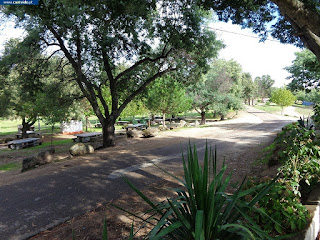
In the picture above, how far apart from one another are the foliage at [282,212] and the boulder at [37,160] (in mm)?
8681

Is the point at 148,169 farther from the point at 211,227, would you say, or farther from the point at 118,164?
the point at 211,227

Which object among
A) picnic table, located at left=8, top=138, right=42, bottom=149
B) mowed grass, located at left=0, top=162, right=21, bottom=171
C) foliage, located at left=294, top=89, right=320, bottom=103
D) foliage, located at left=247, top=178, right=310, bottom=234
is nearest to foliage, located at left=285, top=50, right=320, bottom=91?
foliage, located at left=294, top=89, right=320, bottom=103

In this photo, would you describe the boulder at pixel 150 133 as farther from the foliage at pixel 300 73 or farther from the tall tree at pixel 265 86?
the tall tree at pixel 265 86

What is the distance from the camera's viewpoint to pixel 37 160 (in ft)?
28.0

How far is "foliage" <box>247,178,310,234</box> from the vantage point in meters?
2.08

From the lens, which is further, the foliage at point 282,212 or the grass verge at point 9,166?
the grass verge at point 9,166

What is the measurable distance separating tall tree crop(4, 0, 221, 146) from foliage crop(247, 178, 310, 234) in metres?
6.91

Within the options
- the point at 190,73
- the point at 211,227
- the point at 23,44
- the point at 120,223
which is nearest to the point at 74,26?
the point at 23,44

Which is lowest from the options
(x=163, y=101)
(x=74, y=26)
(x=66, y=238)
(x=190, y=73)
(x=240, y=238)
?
(x=66, y=238)

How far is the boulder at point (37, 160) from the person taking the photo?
8.16m

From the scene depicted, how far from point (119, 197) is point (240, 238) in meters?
3.07

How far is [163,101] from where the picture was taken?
2005 centimetres

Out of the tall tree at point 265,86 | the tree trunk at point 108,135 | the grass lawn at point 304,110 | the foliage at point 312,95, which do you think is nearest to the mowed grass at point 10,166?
the tree trunk at point 108,135

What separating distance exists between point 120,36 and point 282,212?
10.6 m
